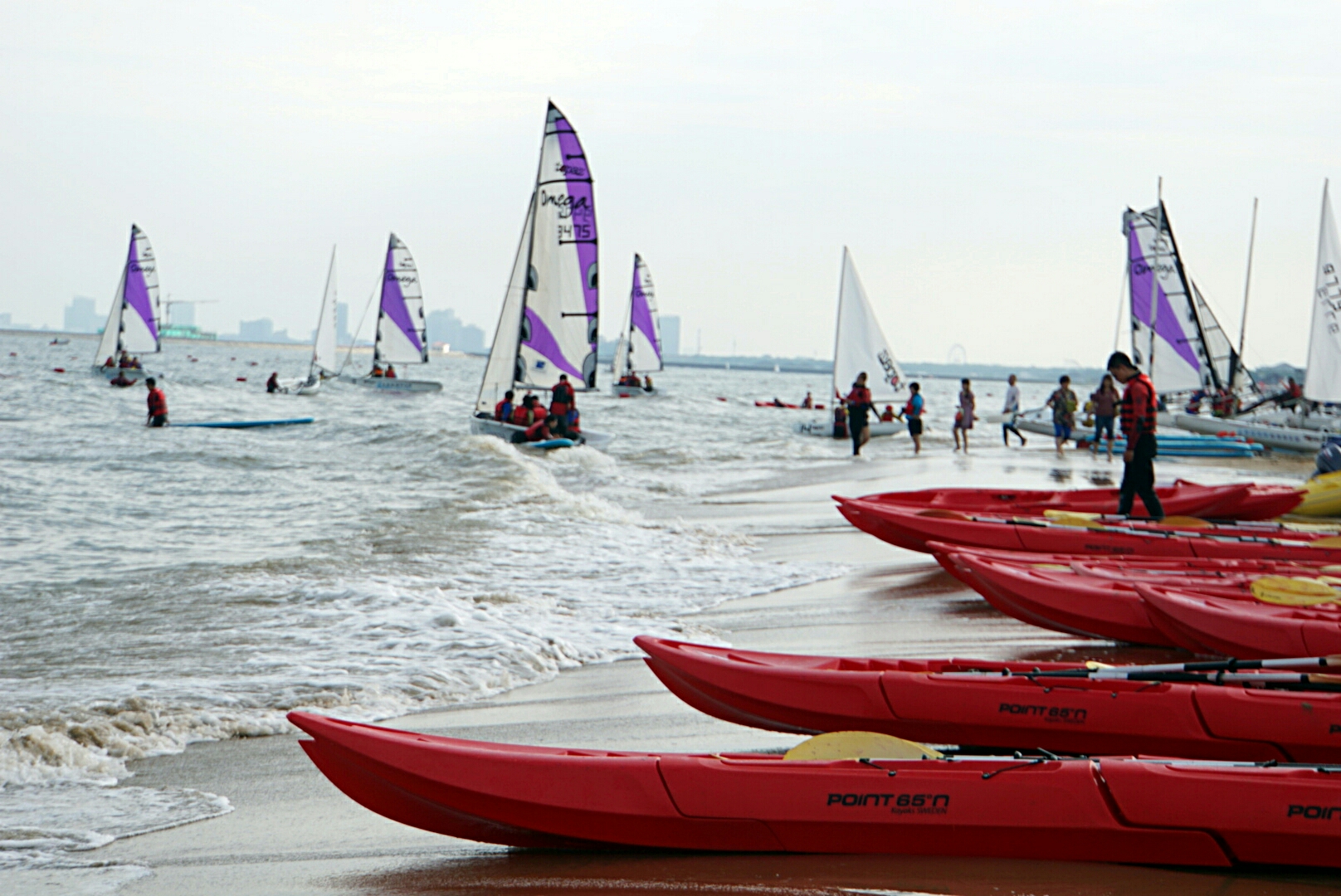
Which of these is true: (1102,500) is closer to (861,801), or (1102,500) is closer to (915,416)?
(861,801)

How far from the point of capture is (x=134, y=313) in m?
44.0

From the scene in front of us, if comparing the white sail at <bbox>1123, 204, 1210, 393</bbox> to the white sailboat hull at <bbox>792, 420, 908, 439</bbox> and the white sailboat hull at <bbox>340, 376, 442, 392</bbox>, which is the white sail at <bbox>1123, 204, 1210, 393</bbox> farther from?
the white sailboat hull at <bbox>340, 376, 442, 392</bbox>

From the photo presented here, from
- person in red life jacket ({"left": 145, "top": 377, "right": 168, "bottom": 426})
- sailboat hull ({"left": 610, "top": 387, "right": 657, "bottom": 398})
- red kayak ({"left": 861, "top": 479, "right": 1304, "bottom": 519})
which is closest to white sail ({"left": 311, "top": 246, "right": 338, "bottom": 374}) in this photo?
sailboat hull ({"left": 610, "top": 387, "right": 657, "bottom": 398})

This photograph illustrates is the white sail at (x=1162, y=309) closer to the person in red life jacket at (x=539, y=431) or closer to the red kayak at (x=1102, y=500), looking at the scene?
the person in red life jacket at (x=539, y=431)

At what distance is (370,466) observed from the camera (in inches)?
747

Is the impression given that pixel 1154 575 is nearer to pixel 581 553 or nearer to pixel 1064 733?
pixel 1064 733

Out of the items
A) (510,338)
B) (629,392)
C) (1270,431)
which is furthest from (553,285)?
(629,392)

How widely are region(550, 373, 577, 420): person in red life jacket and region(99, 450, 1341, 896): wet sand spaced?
11.1 metres

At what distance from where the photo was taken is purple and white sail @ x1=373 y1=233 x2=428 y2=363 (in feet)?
141

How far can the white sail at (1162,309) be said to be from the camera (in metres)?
27.4

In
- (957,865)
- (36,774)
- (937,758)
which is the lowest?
(36,774)

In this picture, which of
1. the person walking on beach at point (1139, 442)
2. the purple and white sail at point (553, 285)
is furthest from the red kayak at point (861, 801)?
the purple and white sail at point (553, 285)

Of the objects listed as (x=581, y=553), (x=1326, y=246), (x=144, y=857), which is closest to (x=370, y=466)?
(x=581, y=553)

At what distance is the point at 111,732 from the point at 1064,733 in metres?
4.12
